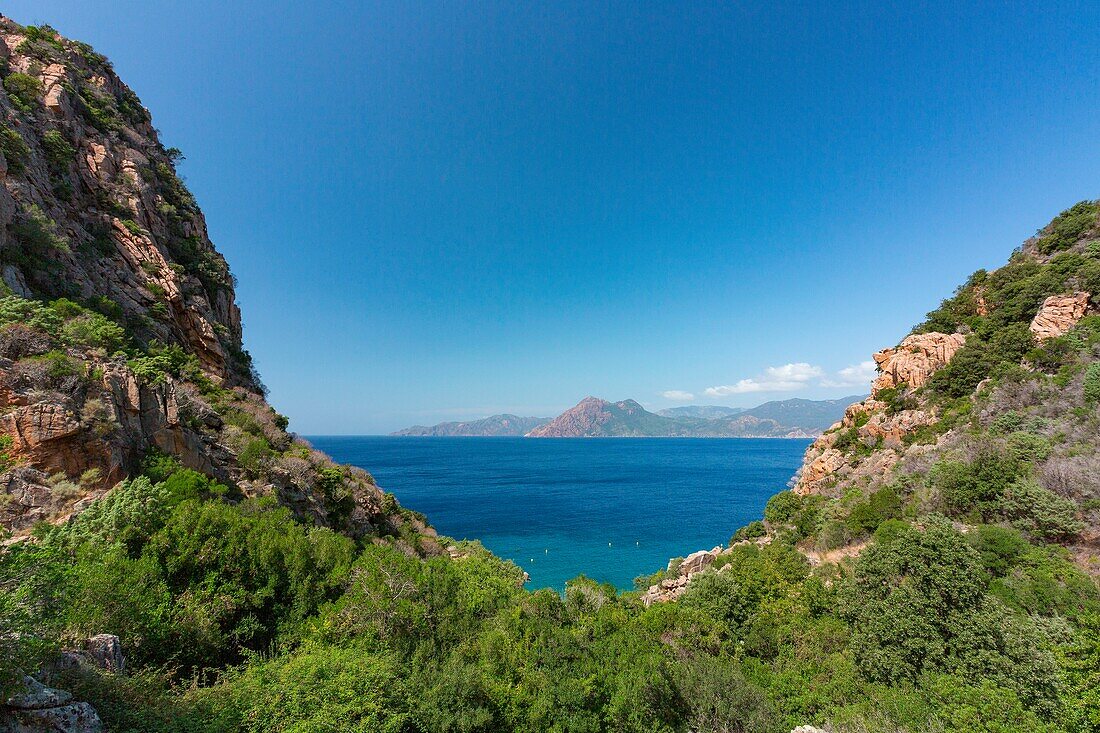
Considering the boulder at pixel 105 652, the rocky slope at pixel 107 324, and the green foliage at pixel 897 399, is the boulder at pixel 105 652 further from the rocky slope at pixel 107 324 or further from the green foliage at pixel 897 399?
the green foliage at pixel 897 399

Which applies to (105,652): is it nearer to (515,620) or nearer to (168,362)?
(515,620)

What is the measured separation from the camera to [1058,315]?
82.8ft

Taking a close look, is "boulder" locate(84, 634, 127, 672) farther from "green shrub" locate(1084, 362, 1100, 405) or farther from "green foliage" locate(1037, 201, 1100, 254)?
"green foliage" locate(1037, 201, 1100, 254)

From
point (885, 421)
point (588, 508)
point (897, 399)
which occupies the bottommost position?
point (588, 508)

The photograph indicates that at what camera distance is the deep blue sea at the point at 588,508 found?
142 feet

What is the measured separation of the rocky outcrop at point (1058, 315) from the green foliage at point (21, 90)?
56321 mm

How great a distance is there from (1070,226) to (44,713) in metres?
53.4

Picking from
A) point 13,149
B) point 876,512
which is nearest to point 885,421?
point 876,512

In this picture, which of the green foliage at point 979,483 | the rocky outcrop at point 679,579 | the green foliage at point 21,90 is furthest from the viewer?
the rocky outcrop at point 679,579

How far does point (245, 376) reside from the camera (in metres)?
28.1

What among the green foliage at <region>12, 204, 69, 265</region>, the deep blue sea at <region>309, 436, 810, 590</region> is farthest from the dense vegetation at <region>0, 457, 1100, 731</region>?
the deep blue sea at <region>309, 436, 810, 590</region>

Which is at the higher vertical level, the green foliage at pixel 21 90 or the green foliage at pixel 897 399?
the green foliage at pixel 21 90

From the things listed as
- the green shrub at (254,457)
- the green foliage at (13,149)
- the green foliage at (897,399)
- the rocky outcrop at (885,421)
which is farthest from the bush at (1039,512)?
the green foliage at (13,149)

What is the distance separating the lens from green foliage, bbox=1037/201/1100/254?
97.0 ft
